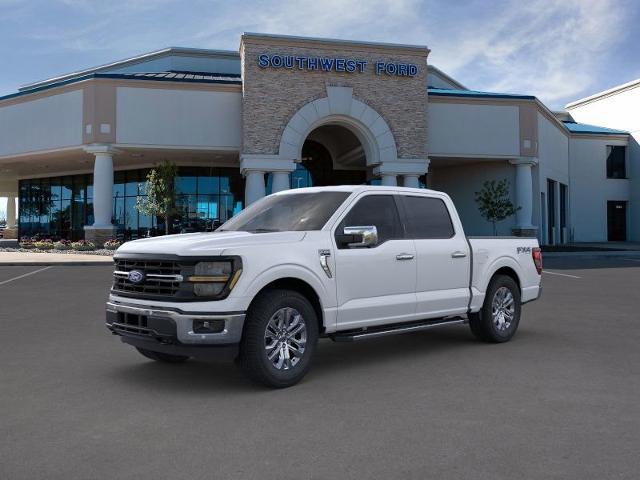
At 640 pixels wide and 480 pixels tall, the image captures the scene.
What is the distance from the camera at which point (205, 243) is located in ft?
18.8

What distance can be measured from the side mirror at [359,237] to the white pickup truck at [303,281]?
0.01 meters

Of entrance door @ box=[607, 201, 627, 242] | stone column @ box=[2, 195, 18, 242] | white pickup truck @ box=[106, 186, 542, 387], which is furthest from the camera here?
stone column @ box=[2, 195, 18, 242]

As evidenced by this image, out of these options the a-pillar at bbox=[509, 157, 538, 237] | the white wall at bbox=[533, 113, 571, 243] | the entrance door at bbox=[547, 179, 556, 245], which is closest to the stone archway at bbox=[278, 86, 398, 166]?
the a-pillar at bbox=[509, 157, 538, 237]

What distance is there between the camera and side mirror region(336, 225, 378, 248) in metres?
6.10

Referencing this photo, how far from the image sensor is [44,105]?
3244 centimetres

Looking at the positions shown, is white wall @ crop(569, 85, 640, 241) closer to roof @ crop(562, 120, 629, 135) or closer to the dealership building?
roof @ crop(562, 120, 629, 135)

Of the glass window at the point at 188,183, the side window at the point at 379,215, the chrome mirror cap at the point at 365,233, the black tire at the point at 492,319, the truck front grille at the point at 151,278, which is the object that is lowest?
the black tire at the point at 492,319

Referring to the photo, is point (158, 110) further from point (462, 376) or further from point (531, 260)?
point (462, 376)

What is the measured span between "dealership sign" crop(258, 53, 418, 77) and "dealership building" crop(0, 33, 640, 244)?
0.06 meters

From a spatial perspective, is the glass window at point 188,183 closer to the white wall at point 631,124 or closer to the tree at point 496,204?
the tree at point 496,204

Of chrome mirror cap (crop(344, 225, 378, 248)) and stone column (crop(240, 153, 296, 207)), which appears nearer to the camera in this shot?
chrome mirror cap (crop(344, 225, 378, 248))

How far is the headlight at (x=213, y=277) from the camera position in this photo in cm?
561

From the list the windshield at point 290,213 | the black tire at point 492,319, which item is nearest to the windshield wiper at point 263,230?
the windshield at point 290,213

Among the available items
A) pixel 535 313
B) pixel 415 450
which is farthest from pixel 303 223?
pixel 535 313
